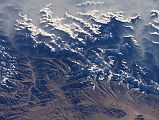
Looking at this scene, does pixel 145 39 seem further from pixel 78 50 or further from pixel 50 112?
pixel 50 112

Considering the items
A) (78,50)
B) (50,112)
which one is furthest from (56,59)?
(50,112)

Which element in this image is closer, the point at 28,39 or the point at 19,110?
the point at 19,110

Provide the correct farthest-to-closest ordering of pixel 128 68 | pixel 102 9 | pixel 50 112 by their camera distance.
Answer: pixel 102 9 → pixel 128 68 → pixel 50 112

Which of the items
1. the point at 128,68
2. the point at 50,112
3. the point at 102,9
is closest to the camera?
the point at 50,112

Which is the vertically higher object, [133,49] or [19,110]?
[133,49]

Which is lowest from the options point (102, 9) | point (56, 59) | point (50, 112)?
point (50, 112)

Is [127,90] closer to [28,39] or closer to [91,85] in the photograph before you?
[91,85]
